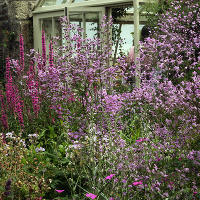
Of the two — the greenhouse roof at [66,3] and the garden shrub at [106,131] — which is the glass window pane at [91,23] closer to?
the greenhouse roof at [66,3]

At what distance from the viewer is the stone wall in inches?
408

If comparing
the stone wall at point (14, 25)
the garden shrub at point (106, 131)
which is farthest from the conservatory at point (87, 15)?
Result: the garden shrub at point (106, 131)

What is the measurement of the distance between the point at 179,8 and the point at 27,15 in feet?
17.5

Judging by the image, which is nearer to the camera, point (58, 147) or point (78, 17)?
point (58, 147)

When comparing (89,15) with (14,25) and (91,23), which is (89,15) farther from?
(14,25)

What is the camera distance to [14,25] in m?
10.4

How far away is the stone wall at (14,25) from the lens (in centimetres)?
1036

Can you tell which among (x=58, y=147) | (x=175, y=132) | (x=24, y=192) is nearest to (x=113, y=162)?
(x=175, y=132)

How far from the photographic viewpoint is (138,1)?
7.86 m

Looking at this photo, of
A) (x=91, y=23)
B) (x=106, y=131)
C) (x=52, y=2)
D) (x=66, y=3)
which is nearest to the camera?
(x=106, y=131)

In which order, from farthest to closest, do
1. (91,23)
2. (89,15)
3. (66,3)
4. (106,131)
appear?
(66,3), (91,23), (89,15), (106,131)

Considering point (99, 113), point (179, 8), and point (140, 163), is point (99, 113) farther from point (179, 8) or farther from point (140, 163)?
point (179, 8)

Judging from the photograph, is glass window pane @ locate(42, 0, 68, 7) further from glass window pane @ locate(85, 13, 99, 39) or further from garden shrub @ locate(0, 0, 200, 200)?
garden shrub @ locate(0, 0, 200, 200)

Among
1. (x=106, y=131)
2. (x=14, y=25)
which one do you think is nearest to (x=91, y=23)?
(x=14, y=25)
